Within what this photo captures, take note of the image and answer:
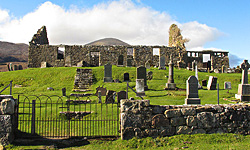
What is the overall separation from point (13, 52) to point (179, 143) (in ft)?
265

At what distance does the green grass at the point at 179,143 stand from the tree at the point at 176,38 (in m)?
34.3

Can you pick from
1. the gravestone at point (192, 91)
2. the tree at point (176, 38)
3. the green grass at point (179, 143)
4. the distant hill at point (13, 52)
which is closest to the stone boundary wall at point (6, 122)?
the green grass at point (179, 143)

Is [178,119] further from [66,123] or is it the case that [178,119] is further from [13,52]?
[13,52]

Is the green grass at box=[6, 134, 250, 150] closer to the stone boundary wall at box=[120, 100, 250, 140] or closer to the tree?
the stone boundary wall at box=[120, 100, 250, 140]

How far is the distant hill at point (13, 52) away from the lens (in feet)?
229

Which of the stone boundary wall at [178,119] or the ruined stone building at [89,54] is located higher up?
the ruined stone building at [89,54]

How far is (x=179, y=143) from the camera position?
7.29 metres

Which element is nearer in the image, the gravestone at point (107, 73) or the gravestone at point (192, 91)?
the gravestone at point (192, 91)

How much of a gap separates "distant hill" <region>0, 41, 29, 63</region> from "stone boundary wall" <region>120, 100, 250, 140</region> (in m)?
68.5

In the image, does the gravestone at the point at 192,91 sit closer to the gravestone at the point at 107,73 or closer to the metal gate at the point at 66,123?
the metal gate at the point at 66,123

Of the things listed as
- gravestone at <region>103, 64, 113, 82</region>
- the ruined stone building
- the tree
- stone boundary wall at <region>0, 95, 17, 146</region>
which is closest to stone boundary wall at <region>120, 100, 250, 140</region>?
stone boundary wall at <region>0, 95, 17, 146</region>

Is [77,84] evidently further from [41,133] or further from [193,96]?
[41,133]

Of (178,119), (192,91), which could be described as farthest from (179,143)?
(192,91)

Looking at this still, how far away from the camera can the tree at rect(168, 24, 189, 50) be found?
4222 centimetres
